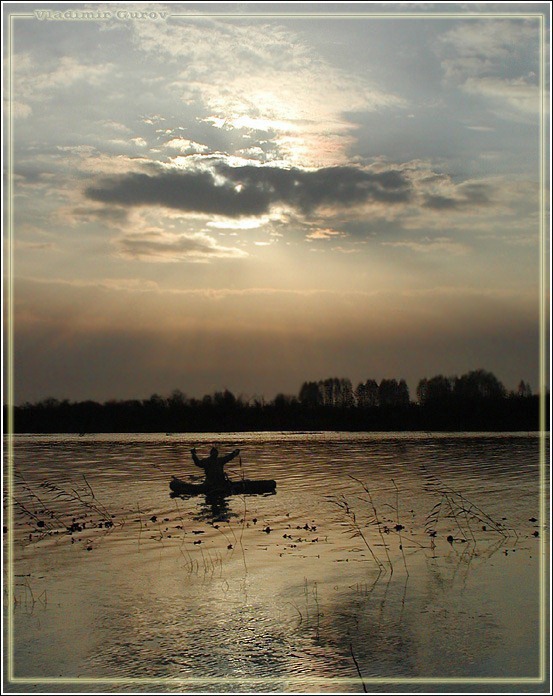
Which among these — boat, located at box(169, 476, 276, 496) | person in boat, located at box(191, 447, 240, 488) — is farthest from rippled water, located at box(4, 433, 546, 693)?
person in boat, located at box(191, 447, 240, 488)

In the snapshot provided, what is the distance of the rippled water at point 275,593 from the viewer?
38.2 feet

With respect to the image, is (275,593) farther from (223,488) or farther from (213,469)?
(223,488)

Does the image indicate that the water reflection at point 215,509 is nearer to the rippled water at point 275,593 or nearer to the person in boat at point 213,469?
the rippled water at point 275,593

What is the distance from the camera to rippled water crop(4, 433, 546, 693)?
38.2 ft

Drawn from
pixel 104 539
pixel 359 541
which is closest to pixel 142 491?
pixel 104 539

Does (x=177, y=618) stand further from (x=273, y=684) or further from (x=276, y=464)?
(x=276, y=464)

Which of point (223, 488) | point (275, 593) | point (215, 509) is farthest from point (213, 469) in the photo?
point (275, 593)

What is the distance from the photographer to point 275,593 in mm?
16250

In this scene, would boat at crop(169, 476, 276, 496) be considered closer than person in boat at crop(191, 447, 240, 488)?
No

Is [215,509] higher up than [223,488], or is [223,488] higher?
[223,488]

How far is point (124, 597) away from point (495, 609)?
25.3 ft

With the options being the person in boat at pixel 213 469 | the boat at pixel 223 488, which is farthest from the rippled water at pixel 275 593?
the person in boat at pixel 213 469

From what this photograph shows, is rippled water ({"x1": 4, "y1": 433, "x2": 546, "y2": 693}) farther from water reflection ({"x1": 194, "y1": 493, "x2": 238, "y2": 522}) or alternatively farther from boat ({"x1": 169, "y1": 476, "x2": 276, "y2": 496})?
boat ({"x1": 169, "y1": 476, "x2": 276, "y2": 496})

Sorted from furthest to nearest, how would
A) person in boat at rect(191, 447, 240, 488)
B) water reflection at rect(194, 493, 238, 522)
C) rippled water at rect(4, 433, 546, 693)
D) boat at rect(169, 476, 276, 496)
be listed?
1. boat at rect(169, 476, 276, 496)
2. person in boat at rect(191, 447, 240, 488)
3. water reflection at rect(194, 493, 238, 522)
4. rippled water at rect(4, 433, 546, 693)
